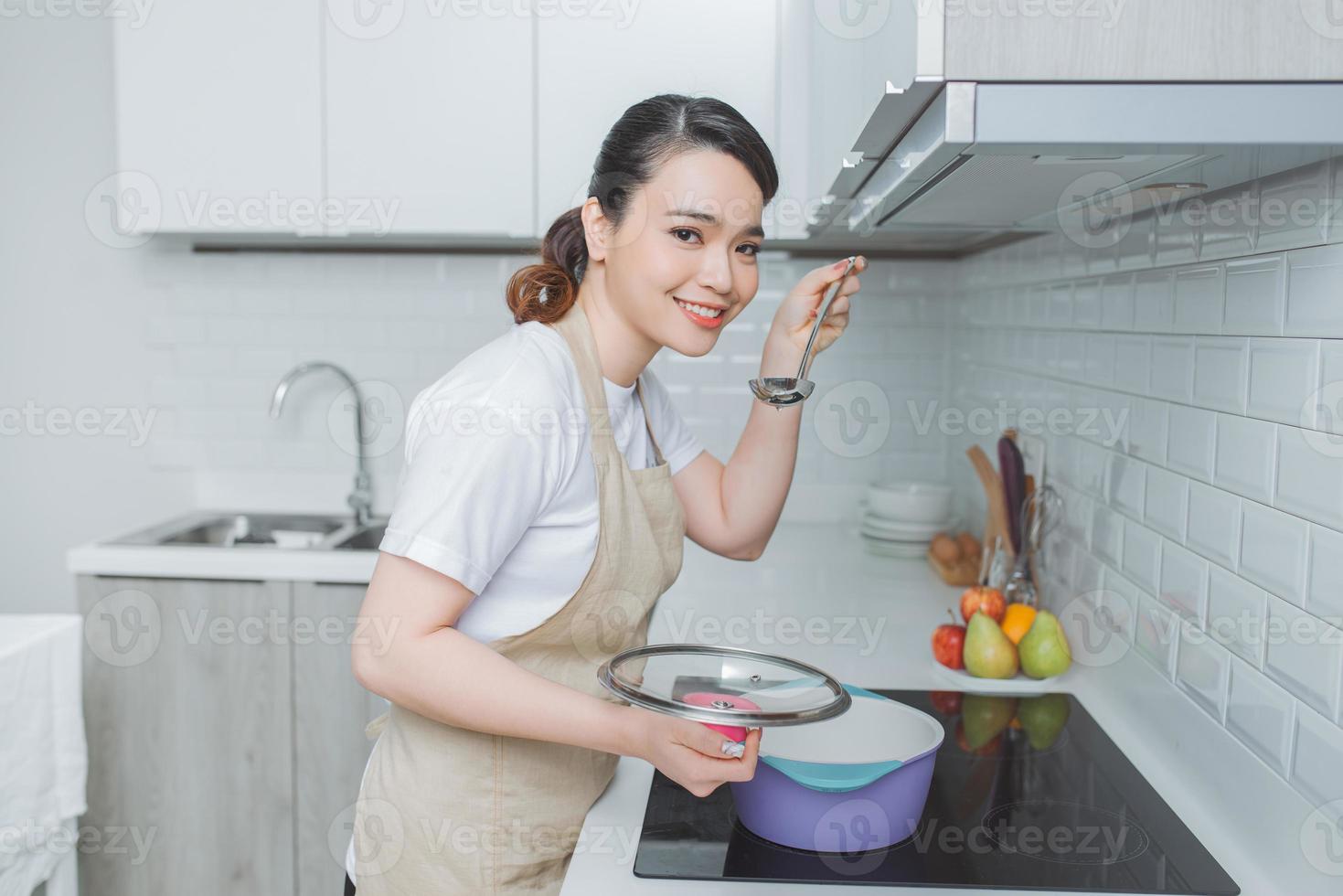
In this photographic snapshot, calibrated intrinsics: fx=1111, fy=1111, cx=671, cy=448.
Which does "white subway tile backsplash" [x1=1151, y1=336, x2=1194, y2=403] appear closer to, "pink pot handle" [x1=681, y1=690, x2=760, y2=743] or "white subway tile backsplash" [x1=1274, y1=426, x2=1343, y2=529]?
"white subway tile backsplash" [x1=1274, y1=426, x2=1343, y2=529]

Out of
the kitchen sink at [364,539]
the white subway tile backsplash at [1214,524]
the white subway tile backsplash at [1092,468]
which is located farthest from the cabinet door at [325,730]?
the white subway tile backsplash at [1214,524]

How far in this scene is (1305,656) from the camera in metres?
0.99

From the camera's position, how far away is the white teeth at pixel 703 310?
47.4 inches

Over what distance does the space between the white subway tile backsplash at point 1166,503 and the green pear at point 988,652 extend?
1.02 feet

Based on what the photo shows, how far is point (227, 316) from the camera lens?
2.85 metres

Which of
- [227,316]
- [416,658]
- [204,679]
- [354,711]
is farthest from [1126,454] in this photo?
[227,316]

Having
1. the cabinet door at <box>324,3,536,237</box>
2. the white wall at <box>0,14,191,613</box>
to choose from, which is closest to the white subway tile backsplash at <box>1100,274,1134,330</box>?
the cabinet door at <box>324,3,536,237</box>

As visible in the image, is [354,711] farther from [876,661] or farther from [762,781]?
[762,781]

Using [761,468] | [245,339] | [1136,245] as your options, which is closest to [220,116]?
[245,339]

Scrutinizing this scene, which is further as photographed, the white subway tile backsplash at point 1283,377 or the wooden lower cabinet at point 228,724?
the wooden lower cabinet at point 228,724

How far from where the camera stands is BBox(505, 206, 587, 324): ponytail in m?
1.26

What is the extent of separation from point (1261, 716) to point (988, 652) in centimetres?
55

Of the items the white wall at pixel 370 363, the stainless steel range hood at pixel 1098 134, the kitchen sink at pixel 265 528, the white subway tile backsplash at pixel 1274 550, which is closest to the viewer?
the stainless steel range hood at pixel 1098 134

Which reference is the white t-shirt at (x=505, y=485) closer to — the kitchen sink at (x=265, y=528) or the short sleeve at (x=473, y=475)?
the short sleeve at (x=473, y=475)
